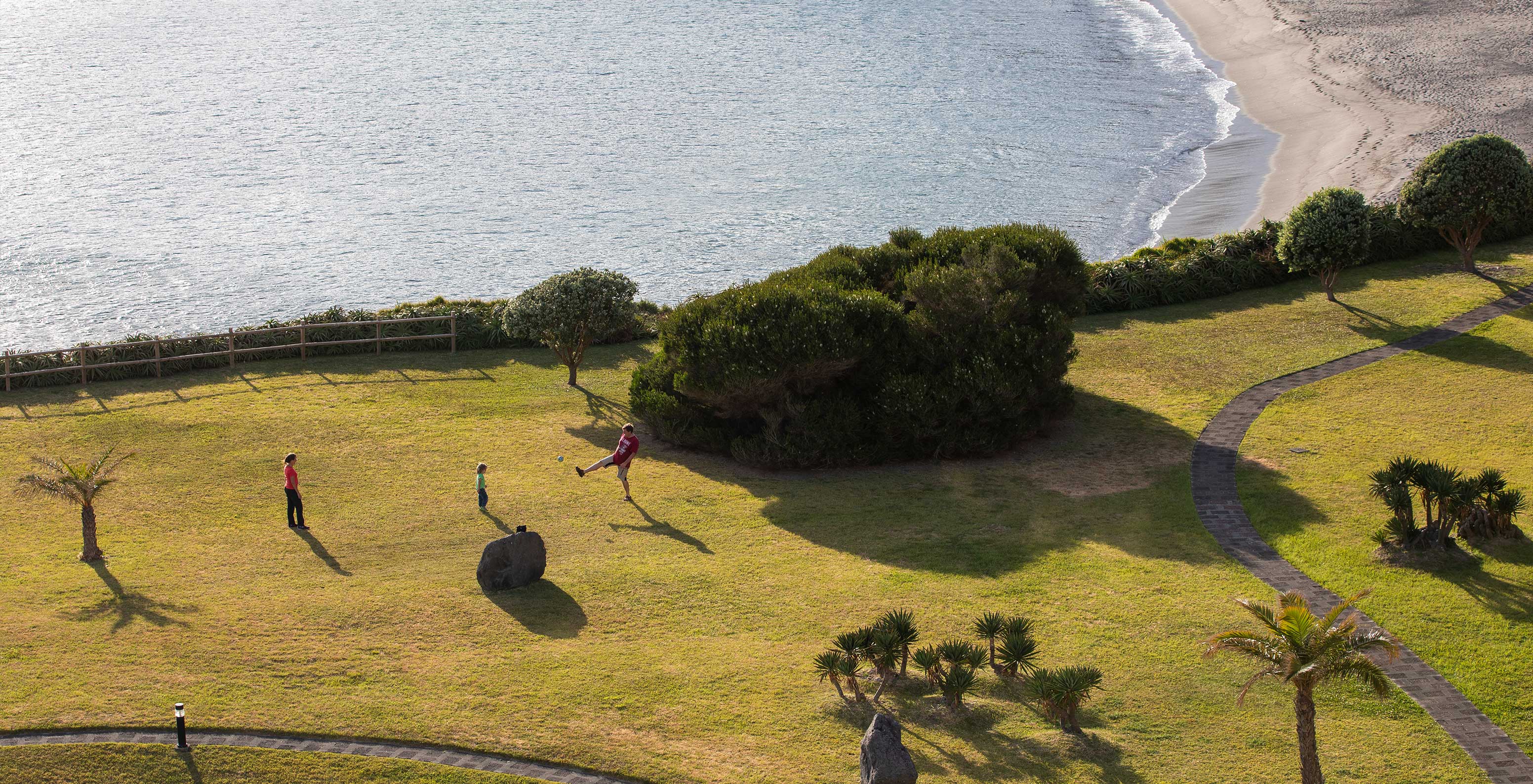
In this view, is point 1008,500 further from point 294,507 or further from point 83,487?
point 83,487

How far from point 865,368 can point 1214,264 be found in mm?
18079

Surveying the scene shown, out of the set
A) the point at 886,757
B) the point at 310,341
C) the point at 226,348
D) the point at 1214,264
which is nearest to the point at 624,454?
the point at 886,757

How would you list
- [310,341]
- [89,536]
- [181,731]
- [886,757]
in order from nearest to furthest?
1. [886,757]
2. [181,731]
3. [89,536]
4. [310,341]

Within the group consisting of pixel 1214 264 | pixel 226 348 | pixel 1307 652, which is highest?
pixel 1214 264

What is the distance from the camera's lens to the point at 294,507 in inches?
1092

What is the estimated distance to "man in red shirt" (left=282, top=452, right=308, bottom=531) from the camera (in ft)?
89.2

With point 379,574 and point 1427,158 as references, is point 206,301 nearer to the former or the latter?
point 379,574

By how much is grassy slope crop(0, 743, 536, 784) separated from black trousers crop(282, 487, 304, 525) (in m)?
9.12

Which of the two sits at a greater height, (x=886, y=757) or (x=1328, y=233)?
(x=1328, y=233)

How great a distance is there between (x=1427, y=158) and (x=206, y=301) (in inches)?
1982

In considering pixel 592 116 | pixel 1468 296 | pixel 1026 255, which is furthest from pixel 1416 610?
pixel 592 116

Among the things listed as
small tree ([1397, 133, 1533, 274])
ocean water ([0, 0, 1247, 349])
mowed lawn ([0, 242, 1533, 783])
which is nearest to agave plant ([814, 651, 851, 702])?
mowed lawn ([0, 242, 1533, 783])

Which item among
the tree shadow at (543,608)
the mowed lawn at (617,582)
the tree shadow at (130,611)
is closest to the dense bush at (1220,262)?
the mowed lawn at (617,582)

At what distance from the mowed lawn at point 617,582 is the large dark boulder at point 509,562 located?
1.40 ft
